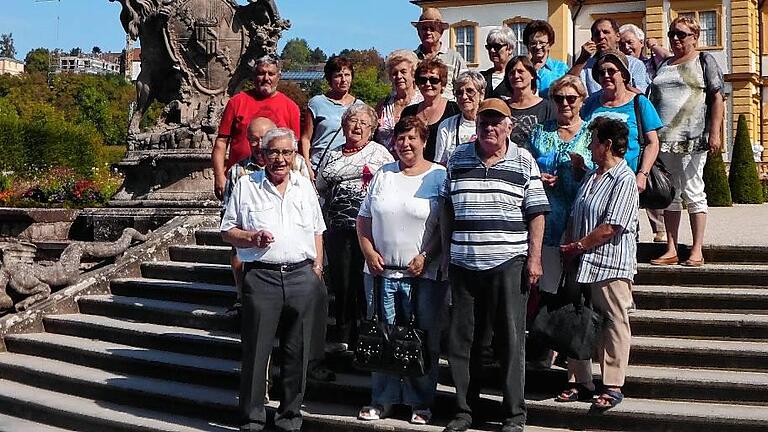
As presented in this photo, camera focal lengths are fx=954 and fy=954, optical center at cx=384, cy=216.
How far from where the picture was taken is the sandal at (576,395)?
5523 mm

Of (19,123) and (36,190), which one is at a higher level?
(19,123)

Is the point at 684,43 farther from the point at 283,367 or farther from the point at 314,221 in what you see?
Answer: the point at 283,367

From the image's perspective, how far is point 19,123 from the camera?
126 ft

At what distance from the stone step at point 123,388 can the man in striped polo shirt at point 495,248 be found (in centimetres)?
172

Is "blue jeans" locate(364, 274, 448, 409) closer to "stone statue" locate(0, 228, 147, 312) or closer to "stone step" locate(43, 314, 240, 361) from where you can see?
"stone step" locate(43, 314, 240, 361)

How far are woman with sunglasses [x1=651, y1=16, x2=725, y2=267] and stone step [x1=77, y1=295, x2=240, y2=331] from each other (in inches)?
129

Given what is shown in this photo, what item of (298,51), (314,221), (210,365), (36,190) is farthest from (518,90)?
(298,51)

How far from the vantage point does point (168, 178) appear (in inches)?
432

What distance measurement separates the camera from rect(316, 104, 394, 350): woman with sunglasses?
6039mm

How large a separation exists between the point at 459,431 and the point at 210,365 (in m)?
2.16

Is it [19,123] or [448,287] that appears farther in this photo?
[19,123]

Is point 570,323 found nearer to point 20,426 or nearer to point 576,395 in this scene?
point 576,395

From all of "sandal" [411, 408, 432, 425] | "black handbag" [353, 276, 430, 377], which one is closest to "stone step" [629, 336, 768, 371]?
"sandal" [411, 408, 432, 425]

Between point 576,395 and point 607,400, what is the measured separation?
27 cm
